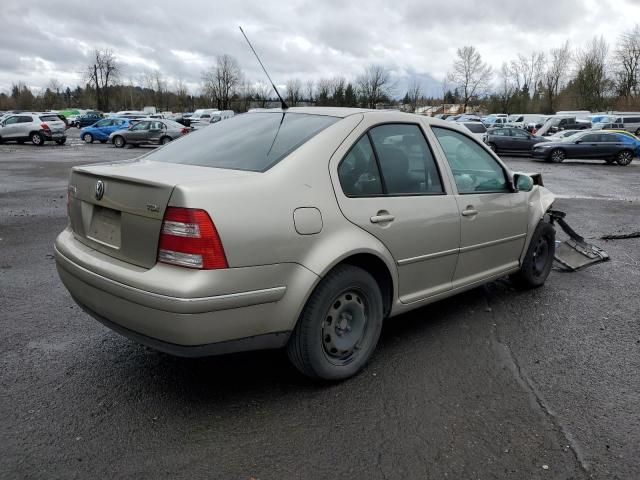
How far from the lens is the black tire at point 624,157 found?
78.8 ft

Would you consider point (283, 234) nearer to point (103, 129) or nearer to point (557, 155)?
point (557, 155)

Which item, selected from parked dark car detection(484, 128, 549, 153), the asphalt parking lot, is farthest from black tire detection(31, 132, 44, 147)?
the asphalt parking lot

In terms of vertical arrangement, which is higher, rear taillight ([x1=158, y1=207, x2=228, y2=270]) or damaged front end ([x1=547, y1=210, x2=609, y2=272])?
rear taillight ([x1=158, y1=207, x2=228, y2=270])

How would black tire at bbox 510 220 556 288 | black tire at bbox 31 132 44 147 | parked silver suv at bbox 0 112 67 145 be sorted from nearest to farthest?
black tire at bbox 510 220 556 288 < parked silver suv at bbox 0 112 67 145 < black tire at bbox 31 132 44 147

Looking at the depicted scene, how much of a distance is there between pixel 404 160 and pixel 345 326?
1231 mm

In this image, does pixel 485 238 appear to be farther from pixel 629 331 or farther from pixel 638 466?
pixel 638 466

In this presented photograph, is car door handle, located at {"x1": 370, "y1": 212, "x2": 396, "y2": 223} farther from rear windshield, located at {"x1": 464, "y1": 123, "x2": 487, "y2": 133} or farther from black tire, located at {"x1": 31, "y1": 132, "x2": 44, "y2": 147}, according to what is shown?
black tire, located at {"x1": 31, "y1": 132, "x2": 44, "y2": 147}

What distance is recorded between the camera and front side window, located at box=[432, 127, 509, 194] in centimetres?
412

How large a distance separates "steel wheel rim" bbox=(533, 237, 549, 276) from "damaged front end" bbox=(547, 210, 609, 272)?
3.08 feet

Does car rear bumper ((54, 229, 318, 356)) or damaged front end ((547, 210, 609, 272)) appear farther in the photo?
damaged front end ((547, 210, 609, 272))

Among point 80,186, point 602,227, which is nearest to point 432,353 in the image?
point 80,186

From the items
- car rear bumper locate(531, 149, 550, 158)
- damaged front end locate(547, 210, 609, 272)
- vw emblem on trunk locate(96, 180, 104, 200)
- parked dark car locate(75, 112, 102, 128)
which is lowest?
damaged front end locate(547, 210, 609, 272)

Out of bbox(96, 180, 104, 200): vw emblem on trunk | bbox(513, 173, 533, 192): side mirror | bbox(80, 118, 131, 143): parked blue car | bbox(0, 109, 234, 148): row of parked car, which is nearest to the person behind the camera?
bbox(96, 180, 104, 200): vw emblem on trunk

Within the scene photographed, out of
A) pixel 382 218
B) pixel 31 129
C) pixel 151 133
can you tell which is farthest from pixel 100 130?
pixel 382 218
